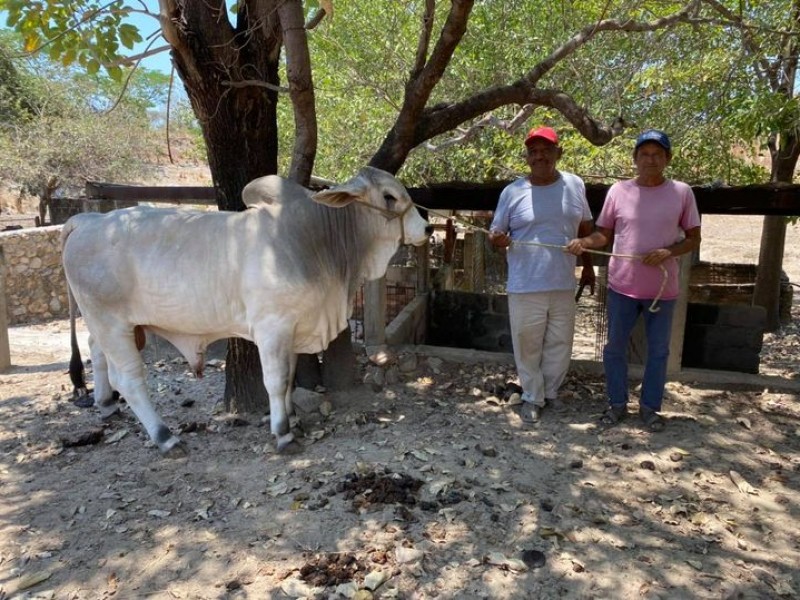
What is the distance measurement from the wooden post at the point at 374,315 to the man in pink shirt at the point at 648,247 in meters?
1.80

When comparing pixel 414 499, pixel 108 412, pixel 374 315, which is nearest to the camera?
pixel 414 499

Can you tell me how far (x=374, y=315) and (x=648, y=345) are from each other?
2.08m

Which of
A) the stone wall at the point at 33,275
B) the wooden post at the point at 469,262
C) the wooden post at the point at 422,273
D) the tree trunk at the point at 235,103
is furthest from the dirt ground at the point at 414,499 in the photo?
the stone wall at the point at 33,275

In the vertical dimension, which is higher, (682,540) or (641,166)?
(641,166)

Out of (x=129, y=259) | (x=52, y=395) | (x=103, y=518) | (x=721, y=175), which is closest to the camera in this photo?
(x=103, y=518)

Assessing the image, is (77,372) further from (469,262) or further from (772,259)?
(772,259)

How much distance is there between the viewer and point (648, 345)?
3.77m

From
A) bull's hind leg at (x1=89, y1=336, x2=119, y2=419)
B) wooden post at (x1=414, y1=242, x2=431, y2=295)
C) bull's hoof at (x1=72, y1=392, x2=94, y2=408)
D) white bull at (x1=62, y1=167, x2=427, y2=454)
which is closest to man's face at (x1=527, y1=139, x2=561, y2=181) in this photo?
white bull at (x1=62, y1=167, x2=427, y2=454)

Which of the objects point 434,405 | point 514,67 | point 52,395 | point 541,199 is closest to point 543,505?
point 434,405

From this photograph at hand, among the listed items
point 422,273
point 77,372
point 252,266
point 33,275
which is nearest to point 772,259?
point 422,273

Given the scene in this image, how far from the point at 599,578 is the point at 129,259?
2764mm

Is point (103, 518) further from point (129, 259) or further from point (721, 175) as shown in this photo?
point (721, 175)

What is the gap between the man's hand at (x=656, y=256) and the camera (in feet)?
11.5

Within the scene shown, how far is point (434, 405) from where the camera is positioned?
433 centimetres
